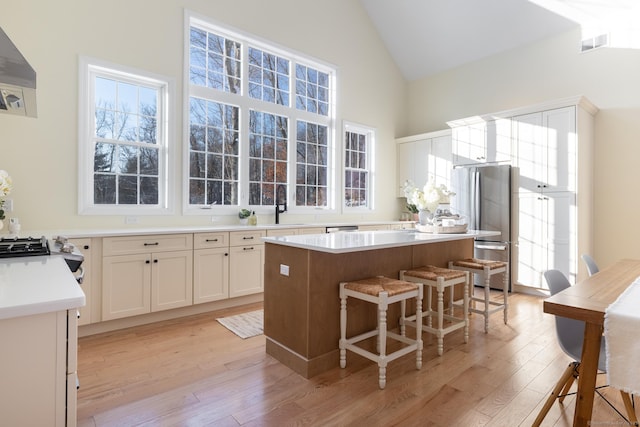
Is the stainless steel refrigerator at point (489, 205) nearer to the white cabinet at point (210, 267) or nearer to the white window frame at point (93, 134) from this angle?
the white cabinet at point (210, 267)

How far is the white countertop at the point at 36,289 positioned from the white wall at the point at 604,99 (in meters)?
5.70

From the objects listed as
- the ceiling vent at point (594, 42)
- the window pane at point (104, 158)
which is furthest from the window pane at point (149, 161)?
the ceiling vent at point (594, 42)

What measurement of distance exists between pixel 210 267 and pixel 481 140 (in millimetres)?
4142

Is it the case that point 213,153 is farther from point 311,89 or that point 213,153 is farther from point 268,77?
point 311,89

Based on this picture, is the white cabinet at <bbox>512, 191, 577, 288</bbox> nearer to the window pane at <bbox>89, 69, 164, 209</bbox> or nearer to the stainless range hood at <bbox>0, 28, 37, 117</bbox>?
the window pane at <bbox>89, 69, 164, 209</bbox>

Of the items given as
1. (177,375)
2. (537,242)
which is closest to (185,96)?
(177,375)

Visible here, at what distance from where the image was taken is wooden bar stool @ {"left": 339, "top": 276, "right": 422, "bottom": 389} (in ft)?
7.25

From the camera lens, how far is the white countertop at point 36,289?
947 millimetres

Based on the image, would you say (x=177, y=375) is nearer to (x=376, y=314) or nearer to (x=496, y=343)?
(x=376, y=314)

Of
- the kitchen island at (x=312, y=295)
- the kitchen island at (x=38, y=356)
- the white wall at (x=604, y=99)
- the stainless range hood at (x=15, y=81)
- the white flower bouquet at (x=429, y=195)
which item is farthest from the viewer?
the white wall at (x=604, y=99)

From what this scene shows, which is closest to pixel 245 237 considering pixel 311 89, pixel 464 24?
pixel 311 89

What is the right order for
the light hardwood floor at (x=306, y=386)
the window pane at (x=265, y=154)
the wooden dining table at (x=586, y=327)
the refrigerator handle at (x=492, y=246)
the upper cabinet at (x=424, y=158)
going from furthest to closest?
the upper cabinet at (x=424, y=158)
the window pane at (x=265, y=154)
the refrigerator handle at (x=492, y=246)
the light hardwood floor at (x=306, y=386)
the wooden dining table at (x=586, y=327)

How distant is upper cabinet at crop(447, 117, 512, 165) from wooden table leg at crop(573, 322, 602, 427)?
3.94 meters

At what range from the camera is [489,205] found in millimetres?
4816
